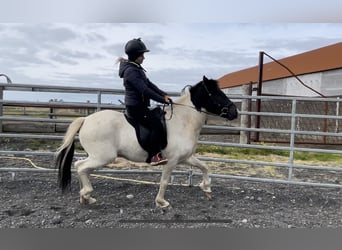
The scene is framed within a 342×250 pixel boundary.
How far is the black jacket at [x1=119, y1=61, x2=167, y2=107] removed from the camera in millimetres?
3743

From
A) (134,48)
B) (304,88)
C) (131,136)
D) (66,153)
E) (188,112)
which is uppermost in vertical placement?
(304,88)

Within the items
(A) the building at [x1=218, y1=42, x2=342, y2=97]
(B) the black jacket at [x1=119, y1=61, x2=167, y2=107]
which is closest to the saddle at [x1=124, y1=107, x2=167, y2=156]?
(B) the black jacket at [x1=119, y1=61, x2=167, y2=107]

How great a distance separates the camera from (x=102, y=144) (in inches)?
149

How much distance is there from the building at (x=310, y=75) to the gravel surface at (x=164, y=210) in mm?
13475

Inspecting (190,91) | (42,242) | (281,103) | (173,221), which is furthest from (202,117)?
(281,103)

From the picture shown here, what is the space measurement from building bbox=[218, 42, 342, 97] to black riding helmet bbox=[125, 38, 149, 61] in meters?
14.5

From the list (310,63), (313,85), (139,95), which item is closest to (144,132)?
Answer: (139,95)

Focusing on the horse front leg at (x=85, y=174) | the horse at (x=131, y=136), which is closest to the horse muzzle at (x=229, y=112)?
the horse at (x=131, y=136)

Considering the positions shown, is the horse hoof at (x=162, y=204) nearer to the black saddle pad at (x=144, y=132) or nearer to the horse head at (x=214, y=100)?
the black saddle pad at (x=144, y=132)

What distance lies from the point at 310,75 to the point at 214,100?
859 inches

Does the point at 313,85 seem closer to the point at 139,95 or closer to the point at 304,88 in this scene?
the point at 304,88

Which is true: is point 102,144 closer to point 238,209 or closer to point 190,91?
point 190,91

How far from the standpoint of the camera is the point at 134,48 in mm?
3801

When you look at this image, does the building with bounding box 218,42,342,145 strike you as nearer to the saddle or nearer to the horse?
the horse
